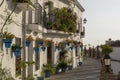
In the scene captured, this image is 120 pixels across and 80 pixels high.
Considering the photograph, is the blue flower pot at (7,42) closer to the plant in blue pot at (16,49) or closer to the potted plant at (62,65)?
the plant in blue pot at (16,49)

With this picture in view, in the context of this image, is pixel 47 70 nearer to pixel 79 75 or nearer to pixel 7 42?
pixel 79 75

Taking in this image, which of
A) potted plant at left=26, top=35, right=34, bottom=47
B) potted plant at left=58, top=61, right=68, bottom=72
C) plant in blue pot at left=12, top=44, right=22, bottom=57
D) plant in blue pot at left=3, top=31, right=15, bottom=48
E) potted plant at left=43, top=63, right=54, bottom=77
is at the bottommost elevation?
potted plant at left=43, top=63, right=54, bottom=77

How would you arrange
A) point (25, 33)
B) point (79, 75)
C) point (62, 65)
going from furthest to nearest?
point (62, 65) → point (79, 75) → point (25, 33)

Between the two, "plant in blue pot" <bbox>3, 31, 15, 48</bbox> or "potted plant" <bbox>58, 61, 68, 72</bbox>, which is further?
"potted plant" <bbox>58, 61, 68, 72</bbox>

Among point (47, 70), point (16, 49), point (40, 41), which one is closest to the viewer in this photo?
point (16, 49)

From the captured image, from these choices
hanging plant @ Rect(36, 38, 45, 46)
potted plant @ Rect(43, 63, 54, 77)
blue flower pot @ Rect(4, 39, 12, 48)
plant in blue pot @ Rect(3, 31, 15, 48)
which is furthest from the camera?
potted plant @ Rect(43, 63, 54, 77)

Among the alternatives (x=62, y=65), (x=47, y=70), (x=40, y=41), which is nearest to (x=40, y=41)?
(x=40, y=41)

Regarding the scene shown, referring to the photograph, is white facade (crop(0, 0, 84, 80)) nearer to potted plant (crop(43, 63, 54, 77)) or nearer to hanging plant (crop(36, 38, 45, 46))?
hanging plant (crop(36, 38, 45, 46))

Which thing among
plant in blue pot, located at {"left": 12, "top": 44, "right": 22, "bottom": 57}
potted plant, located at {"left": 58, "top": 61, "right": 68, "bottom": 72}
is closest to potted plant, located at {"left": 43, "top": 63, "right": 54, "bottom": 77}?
potted plant, located at {"left": 58, "top": 61, "right": 68, "bottom": 72}

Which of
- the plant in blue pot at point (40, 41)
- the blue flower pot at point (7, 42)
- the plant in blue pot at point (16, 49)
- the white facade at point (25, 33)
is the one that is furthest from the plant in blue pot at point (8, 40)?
the plant in blue pot at point (40, 41)

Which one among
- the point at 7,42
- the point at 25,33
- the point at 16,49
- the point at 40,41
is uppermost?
the point at 25,33

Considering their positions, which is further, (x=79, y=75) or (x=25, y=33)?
(x=79, y=75)

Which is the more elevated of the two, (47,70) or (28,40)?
(28,40)

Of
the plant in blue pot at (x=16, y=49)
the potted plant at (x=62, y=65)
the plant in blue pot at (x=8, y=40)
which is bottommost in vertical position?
the potted plant at (x=62, y=65)
